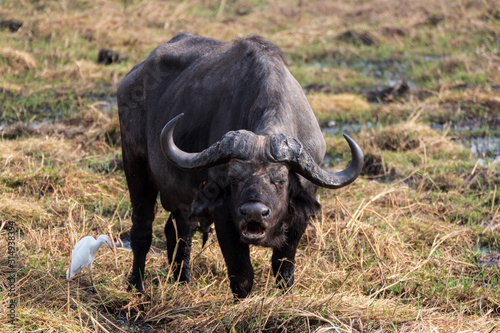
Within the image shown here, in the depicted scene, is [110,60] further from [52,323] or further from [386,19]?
[52,323]

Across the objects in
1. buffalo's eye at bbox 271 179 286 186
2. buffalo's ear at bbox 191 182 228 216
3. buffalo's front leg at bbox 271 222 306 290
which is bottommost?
buffalo's front leg at bbox 271 222 306 290

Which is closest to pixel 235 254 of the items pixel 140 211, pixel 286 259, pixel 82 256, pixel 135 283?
pixel 286 259

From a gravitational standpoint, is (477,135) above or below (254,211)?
below

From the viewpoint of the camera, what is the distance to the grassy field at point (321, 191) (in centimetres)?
395

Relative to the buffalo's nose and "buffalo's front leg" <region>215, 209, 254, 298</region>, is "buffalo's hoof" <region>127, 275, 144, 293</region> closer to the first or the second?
"buffalo's front leg" <region>215, 209, 254, 298</region>

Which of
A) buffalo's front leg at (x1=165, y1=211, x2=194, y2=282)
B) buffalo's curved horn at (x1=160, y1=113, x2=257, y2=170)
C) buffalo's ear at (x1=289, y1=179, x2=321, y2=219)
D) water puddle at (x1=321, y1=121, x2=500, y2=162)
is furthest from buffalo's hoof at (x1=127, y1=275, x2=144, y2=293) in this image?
water puddle at (x1=321, y1=121, x2=500, y2=162)

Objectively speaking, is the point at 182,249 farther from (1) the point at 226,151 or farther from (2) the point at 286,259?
(1) the point at 226,151

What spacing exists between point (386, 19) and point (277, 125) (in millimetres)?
10513

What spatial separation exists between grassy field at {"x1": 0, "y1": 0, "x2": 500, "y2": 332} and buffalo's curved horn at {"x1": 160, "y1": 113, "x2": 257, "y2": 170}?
0.80 metres

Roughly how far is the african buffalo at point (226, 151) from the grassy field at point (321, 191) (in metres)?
0.30

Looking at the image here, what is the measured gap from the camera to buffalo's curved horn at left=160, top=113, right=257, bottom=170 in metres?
3.50

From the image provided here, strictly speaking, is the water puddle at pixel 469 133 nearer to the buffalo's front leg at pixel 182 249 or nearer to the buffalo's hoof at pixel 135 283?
the buffalo's front leg at pixel 182 249

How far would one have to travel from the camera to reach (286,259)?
3.98m

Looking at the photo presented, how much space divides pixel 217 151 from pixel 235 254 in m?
0.63
